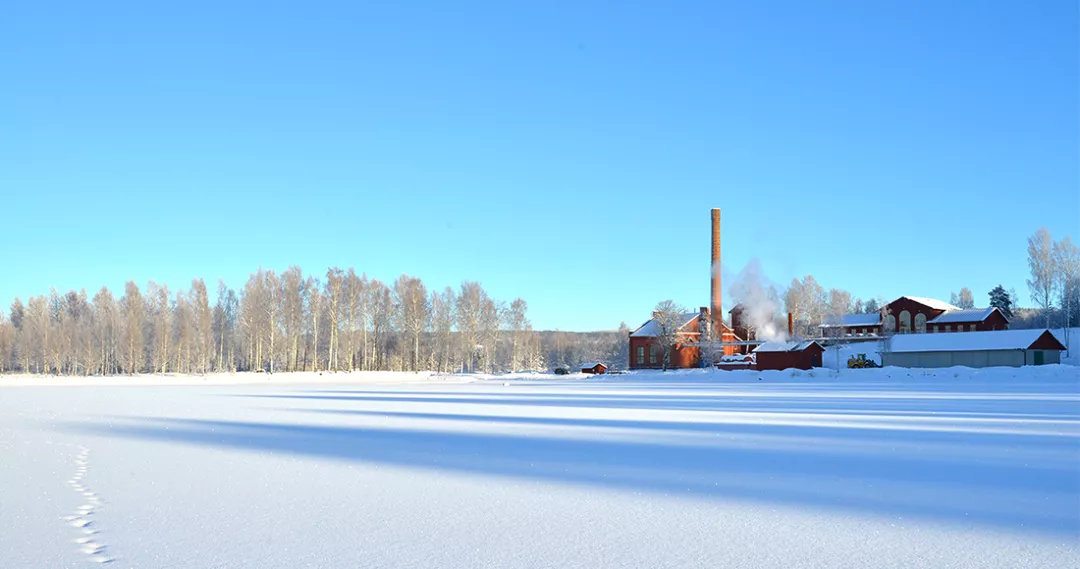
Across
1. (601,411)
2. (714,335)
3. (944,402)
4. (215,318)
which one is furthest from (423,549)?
(215,318)

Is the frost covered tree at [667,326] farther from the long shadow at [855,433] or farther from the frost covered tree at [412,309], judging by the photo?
the long shadow at [855,433]

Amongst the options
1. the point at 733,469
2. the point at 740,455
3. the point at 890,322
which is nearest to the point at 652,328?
the point at 890,322

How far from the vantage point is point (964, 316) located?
238 ft

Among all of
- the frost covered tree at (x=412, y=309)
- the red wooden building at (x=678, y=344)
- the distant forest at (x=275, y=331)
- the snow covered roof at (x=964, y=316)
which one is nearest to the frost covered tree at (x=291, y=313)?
the distant forest at (x=275, y=331)

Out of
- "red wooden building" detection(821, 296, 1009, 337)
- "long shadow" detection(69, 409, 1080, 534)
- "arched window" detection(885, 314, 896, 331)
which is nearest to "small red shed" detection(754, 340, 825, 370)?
"red wooden building" detection(821, 296, 1009, 337)

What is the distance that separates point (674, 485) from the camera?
7.70m

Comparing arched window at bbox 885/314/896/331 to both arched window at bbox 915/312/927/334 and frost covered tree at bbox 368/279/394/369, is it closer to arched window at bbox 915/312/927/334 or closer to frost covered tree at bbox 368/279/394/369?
arched window at bbox 915/312/927/334

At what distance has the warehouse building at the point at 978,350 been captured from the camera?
50281 mm

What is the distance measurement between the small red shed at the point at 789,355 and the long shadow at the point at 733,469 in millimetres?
45933

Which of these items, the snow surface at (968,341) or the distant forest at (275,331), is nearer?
the snow surface at (968,341)

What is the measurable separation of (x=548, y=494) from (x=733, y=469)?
2.42m

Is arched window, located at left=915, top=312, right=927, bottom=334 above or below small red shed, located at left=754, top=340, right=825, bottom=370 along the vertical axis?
above

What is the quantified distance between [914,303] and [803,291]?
21.3m

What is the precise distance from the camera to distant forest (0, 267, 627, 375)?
6988 centimetres
